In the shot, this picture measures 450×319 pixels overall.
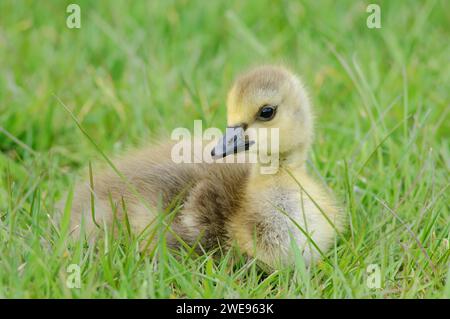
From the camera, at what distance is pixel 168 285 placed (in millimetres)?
2377

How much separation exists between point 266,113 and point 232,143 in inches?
6.4

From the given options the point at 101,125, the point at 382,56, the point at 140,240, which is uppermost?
the point at 382,56

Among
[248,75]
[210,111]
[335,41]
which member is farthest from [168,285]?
[335,41]

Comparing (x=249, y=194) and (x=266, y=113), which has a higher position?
(x=266, y=113)

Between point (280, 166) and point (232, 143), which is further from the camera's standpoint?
point (280, 166)

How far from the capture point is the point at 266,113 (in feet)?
8.71

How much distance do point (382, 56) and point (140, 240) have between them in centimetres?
223

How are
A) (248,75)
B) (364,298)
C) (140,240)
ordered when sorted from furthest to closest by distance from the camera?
(248,75) → (140,240) → (364,298)

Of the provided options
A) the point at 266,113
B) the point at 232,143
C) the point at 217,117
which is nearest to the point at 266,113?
the point at 266,113

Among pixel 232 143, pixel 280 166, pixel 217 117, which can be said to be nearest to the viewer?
pixel 232 143

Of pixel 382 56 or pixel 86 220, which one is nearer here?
pixel 86 220

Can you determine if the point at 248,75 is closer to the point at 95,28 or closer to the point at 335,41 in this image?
the point at 335,41

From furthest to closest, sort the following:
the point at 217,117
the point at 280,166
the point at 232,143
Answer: the point at 217,117 → the point at 280,166 → the point at 232,143

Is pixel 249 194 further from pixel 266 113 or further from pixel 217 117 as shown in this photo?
pixel 217 117
